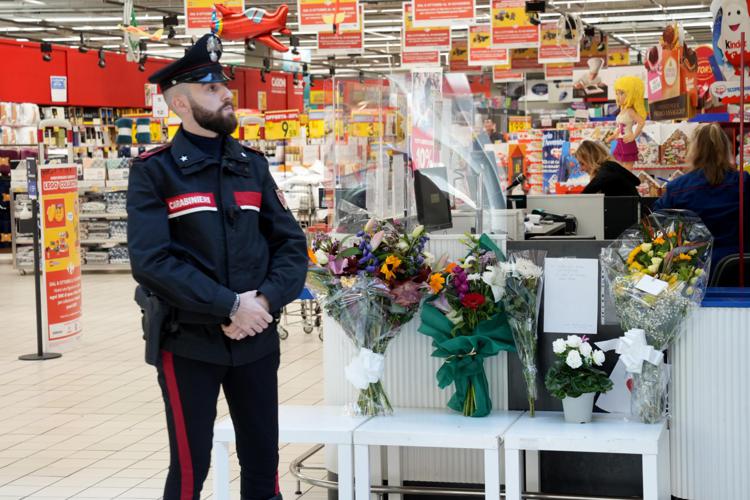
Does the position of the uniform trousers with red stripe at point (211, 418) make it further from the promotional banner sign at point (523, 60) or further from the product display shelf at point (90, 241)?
the promotional banner sign at point (523, 60)

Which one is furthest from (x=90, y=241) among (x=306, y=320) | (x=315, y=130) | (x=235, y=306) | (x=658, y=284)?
(x=235, y=306)

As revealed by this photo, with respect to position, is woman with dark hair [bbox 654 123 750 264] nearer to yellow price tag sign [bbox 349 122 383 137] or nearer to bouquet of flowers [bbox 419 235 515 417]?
yellow price tag sign [bbox 349 122 383 137]

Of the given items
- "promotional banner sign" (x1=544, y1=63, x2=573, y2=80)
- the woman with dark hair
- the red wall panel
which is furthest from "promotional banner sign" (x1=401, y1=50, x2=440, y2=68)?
the woman with dark hair

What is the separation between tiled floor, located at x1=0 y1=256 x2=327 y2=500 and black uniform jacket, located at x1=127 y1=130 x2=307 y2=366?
1.78m

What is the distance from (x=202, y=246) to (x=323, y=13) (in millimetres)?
10957

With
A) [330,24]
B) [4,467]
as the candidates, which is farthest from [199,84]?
[330,24]

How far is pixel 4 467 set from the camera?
5230 millimetres

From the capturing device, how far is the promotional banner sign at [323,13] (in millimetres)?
13430

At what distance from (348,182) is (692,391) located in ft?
5.91

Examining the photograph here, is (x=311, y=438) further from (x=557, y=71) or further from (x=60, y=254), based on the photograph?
(x=557, y=71)

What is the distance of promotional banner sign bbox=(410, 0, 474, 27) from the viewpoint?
1338cm

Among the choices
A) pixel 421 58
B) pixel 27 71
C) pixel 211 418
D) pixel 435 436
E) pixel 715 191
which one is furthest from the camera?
pixel 27 71

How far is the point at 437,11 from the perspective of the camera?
44.2ft

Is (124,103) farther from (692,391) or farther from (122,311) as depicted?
(692,391)
